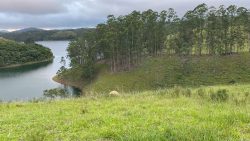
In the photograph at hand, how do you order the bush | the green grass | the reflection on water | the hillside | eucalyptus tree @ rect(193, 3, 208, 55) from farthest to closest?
the reflection on water
eucalyptus tree @ rect(193, 3, 208, 55)
the hillside
the bush
the green grass

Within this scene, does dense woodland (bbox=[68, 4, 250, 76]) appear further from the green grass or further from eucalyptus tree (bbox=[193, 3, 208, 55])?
the green grass

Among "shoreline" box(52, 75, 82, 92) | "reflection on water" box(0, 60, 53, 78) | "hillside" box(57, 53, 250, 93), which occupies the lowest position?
"shoreline" box(52, 75, 82, 92)

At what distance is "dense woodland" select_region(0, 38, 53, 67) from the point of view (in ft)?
528

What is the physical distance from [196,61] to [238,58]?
33.5 ft

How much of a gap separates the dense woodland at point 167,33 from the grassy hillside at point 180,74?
4.17 metres

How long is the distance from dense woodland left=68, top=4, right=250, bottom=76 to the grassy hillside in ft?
13.7

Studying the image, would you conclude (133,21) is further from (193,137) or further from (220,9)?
(193,137)

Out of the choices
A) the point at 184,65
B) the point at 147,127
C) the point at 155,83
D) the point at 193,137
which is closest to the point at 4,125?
the point at 147,127

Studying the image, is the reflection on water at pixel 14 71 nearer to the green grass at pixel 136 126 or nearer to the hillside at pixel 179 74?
the hillside at pixel 179 74

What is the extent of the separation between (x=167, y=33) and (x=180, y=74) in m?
22.3

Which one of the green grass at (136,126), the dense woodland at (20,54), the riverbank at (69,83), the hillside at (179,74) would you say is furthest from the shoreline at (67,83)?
the green grass at (136,126)

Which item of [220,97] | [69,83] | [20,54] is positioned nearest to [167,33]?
[69,83]

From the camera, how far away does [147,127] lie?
9.08 metres

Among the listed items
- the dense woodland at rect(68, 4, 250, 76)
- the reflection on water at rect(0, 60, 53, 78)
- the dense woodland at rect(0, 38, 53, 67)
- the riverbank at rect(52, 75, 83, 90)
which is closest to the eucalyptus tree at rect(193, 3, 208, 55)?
the dense woodland at rect(68, 4, 250, 76)
